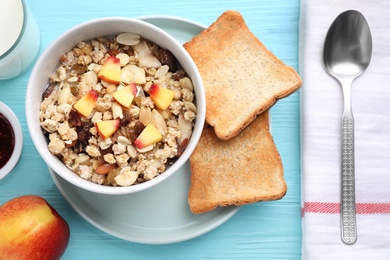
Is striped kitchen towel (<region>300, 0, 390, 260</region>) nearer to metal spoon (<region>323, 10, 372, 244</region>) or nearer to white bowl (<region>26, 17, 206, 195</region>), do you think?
metal spoon (<region>323, 10, 372, 244</region>)

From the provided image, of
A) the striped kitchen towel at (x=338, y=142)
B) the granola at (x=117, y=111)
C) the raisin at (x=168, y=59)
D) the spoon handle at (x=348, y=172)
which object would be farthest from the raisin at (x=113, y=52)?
the spoon handle at (x=348, y=172)

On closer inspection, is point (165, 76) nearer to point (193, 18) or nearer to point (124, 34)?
point (124, 34)

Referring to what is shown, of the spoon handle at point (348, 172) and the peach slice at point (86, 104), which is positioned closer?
the peach slice at point (86, 104)

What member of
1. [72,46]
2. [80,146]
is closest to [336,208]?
[80,146]

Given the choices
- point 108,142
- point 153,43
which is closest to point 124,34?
point 153,43

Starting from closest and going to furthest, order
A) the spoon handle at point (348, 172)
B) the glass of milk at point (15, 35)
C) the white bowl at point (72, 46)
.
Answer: the white bowl at point (72, 46) → the glass of milk at point (15, 35) → the spoon handle at point (348, 172)

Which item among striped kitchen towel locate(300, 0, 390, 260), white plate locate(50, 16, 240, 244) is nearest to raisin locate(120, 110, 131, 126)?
white plate locate(50, 16, 240, 244)

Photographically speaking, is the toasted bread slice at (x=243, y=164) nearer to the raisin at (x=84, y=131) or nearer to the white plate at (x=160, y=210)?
the white plate at (x=160, y=210)
